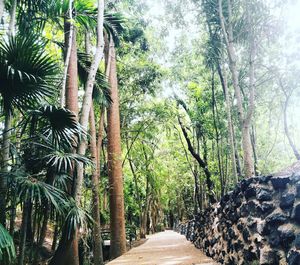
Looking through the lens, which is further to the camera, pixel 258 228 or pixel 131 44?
pixel 131 44

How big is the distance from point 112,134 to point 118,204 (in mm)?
2209

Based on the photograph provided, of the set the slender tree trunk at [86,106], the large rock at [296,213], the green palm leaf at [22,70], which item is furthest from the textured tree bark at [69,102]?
the large rock at [296,213]

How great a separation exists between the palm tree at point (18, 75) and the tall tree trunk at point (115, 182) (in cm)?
497

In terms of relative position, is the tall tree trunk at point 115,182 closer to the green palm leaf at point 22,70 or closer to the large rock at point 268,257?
the green palm leaf at point 22,70

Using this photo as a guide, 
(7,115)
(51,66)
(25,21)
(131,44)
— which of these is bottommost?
(7,115)

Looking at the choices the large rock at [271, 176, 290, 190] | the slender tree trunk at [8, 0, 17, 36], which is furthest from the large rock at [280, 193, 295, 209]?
the slender tree trunk at [8, 0, 17, 36]

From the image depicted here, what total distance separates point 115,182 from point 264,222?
6.81 m

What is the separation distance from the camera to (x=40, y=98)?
533 cm

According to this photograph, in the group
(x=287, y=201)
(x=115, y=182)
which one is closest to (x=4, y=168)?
(x=287, y=201)

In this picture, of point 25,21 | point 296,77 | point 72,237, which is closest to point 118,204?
point 72,237

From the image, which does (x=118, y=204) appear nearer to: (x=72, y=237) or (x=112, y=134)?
(x=112, y=134)

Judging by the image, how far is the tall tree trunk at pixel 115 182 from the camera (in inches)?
372

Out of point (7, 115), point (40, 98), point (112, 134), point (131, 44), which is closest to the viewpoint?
point (7, 115)

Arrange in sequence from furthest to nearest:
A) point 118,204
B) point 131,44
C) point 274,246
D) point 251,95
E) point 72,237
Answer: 1. point 131,44
2. point 118,204
3. point 251,95
4. point 72,237
5. point 274,246
